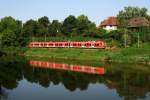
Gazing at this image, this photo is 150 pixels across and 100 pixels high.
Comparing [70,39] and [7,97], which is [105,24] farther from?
[7,97]

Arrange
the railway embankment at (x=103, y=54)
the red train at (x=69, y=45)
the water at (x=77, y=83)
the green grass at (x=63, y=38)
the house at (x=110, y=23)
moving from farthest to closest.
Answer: the house at (x=110, y=23) → the green grass at (x=63, y=38) → the red train at (x=69, y=45) → the railway embankment at (x=103, y=54) → the water at (x=77, y=83)

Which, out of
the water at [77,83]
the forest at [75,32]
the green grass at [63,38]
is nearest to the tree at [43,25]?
Answer: the forest at [75,32]

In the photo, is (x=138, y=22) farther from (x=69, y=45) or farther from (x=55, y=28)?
(x=55, y=28)

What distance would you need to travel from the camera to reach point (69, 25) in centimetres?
9725

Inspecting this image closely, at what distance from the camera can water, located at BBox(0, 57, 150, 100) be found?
31156 mm

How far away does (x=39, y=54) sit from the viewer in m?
81.4

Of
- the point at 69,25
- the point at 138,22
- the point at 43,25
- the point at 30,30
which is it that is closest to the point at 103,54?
the point at 138,22

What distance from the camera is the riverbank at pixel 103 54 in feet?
202

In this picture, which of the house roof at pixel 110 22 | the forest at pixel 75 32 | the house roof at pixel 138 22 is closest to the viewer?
the forest at pixel 75 32

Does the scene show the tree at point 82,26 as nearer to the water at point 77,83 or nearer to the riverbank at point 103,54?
the riverbank at point 103,54

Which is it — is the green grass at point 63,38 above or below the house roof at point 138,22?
below

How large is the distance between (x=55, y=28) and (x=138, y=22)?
25.8 meters

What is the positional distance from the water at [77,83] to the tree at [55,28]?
42.4m

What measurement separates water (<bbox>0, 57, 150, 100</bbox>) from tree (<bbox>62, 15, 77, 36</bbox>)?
138 feet
